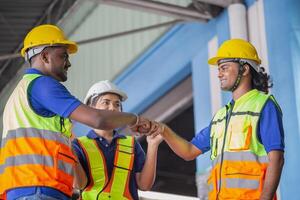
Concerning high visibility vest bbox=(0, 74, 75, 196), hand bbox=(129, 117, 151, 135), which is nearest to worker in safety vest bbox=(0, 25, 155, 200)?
high visibility vest bbox=(0, 74, 75, 196)

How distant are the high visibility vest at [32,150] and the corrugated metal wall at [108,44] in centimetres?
627

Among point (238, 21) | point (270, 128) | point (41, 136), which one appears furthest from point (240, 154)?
point (238, 21)

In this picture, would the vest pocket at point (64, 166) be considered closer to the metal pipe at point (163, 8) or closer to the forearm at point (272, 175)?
the forearm at point (272, 175)

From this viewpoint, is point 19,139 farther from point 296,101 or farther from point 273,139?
point 296,101

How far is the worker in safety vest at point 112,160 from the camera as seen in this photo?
19.3 ft

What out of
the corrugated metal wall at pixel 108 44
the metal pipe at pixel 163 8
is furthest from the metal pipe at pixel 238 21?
the corrugated metal wall at pixel 108 44

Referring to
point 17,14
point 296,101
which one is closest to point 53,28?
point 296,101

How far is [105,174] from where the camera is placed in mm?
5895

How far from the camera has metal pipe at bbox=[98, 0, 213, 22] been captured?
9.59 m

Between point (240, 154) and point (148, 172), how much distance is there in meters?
1.04

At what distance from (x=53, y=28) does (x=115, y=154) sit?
1303mm

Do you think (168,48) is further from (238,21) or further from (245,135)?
(245,135)

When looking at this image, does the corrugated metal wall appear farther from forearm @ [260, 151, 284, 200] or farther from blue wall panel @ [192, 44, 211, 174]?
forearm @ [260, 151, 284, 200]

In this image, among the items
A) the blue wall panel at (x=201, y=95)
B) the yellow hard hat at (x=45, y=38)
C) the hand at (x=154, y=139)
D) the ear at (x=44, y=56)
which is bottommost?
the hand at (x=154, y=139)
